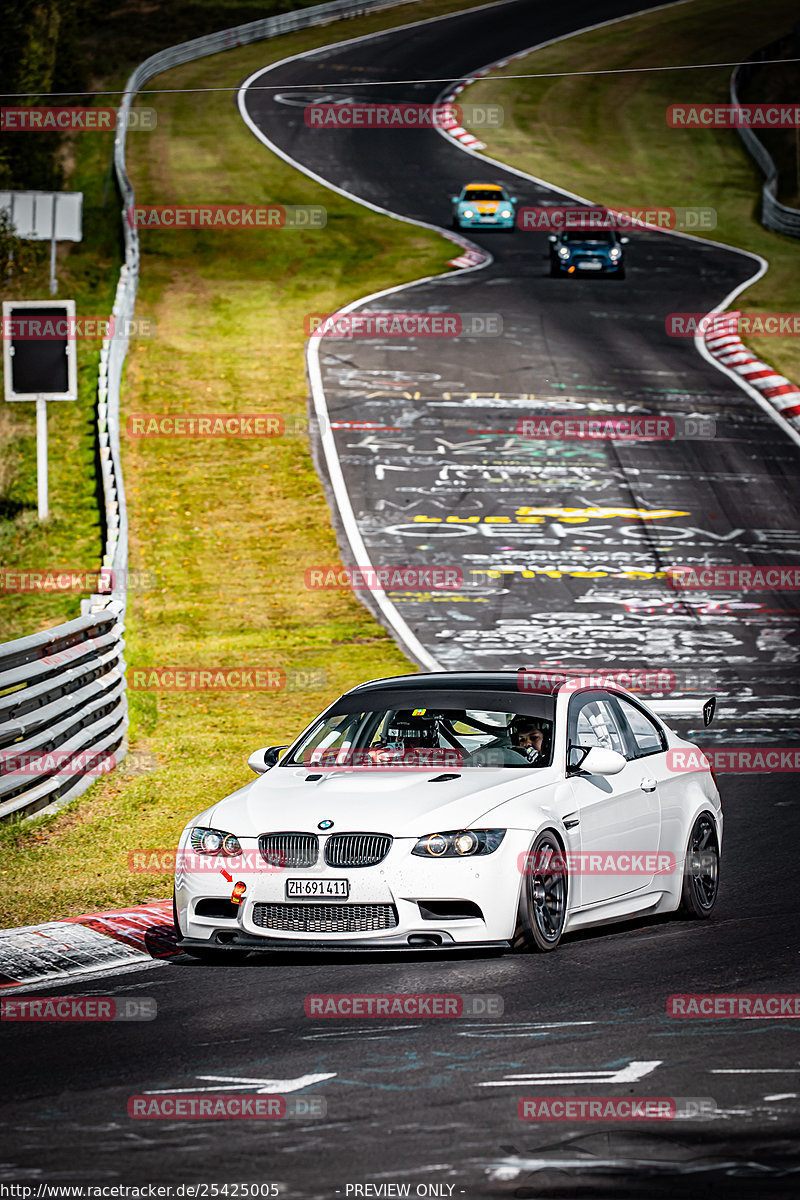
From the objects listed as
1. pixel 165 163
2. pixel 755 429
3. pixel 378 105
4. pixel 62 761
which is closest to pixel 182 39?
pixel 378 105

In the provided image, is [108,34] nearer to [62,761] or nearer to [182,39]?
[182,39]

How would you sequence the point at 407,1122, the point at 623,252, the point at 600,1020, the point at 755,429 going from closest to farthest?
the point at 407,1122 < the point at 600,1020 < the point at 755,429 < the point at 623,252

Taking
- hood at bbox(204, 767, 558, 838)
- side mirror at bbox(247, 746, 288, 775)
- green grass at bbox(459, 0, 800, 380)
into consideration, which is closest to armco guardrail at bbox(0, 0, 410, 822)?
side mirror at bbox(247, 746, 288, 775)

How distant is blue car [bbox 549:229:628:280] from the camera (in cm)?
4516

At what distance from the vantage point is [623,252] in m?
46.9

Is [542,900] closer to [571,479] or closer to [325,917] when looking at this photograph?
[325,917]

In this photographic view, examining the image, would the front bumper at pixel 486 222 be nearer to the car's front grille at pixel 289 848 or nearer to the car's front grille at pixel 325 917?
the car's front grille at pixel 289 848

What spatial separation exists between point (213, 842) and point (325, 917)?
778 mm

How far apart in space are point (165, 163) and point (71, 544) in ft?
111

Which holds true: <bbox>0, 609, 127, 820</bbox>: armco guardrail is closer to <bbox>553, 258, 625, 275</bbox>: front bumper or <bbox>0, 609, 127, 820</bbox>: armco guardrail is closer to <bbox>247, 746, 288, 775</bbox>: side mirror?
<bbox>247, 746, 288, 775</bbox>: side mirror

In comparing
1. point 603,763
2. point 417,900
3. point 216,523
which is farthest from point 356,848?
point 216,523

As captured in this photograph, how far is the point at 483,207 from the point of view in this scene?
50.3 meters

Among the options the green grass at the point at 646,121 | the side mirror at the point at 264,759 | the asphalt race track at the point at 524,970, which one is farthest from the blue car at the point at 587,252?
the side mirror at the point at 264,759

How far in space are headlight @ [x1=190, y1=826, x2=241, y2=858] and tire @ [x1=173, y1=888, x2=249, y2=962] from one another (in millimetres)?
333
